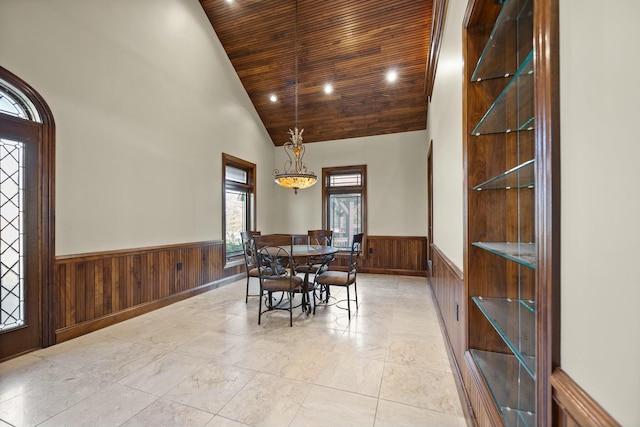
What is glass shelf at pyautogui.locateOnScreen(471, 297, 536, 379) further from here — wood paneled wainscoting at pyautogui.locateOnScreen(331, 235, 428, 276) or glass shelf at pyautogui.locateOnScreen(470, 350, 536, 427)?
wood paneled wainscoting at pyautogui.locateOnScreen(331, 235, 428, 276)

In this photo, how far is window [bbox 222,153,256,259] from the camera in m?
5.16

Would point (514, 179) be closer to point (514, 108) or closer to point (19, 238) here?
point (514, 108)

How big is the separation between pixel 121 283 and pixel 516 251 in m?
3.90

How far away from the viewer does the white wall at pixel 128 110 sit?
269 centimetres

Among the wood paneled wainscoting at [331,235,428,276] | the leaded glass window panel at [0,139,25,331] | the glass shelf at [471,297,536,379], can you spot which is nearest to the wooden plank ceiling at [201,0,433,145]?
the wood paneled wainscoting at [331,235,428,276]

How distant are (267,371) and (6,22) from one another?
147 inches

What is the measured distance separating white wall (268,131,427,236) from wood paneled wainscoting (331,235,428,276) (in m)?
0.15

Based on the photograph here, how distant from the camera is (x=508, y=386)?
135cm

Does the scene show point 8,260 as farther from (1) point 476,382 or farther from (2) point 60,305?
(1) point 476,382

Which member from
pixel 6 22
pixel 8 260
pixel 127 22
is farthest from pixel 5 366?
pixel 127 22

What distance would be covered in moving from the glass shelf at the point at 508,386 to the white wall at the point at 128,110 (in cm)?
373

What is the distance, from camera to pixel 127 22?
3.39m
